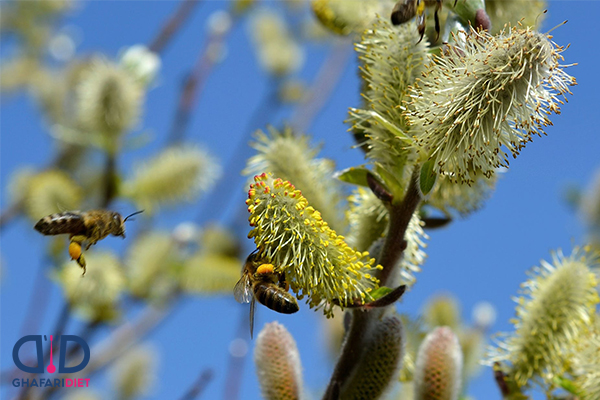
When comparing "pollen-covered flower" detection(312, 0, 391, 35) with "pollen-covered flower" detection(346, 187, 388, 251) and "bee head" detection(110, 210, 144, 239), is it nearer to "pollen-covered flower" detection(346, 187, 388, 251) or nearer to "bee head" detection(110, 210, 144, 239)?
"pollen-covered flower" detection(346, 187, 388, 251)

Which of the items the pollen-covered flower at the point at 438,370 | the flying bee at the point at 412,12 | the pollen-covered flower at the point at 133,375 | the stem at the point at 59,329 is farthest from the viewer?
the pollen-covered flower at the point at 133,375

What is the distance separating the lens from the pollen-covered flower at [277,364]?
1433mm

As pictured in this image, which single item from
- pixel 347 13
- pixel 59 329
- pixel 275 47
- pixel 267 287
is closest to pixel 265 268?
pixel 267 287

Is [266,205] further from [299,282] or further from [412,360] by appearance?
[412,360]

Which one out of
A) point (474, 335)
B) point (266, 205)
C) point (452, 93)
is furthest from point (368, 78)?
point (474, 335)

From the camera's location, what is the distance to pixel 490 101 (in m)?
1.12

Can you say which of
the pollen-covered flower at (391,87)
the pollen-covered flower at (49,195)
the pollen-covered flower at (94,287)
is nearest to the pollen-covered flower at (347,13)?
the pollen-covered flower at (391,87)

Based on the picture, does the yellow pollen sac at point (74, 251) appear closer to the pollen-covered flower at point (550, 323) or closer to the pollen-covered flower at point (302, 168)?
the pollen-covered flower at point (302, 168)

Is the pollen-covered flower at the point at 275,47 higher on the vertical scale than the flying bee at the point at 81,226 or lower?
higher

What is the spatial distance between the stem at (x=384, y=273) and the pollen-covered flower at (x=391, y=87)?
0.05 m

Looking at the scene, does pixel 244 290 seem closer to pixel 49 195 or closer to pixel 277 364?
pixel 277 364

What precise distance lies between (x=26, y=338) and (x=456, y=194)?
1.72 meters

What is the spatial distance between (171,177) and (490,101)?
221 centimetres

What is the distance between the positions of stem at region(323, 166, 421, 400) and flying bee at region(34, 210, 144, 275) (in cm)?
56
